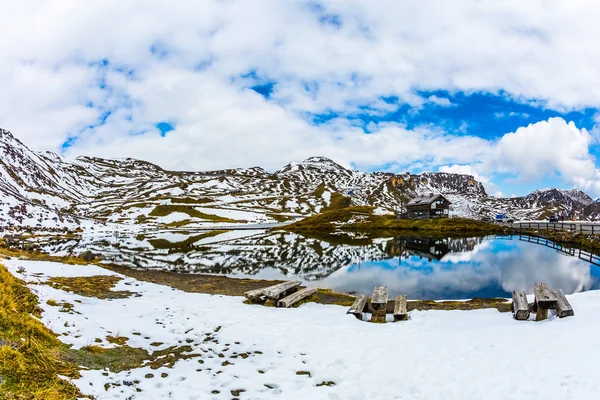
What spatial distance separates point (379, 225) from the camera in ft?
328

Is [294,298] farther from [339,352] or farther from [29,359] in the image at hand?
[29,359]

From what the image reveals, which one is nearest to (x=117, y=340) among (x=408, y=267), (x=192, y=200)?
(x=408, y=267)

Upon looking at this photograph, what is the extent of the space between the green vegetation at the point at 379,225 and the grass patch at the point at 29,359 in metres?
78.1

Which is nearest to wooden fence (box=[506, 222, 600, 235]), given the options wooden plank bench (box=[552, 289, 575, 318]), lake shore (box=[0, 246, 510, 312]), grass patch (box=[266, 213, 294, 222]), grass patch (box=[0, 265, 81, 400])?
lake shore (box=[0, 246, 510, 312])

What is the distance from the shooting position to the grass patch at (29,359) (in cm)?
649

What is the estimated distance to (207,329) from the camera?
13.2 m

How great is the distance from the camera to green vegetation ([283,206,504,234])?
292 ft

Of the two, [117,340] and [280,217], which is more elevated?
[280,217]

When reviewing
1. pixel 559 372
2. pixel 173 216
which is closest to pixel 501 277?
pixel 559 372

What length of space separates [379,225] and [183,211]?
94.6m

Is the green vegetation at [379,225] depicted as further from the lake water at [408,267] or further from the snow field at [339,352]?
the snow field at [339,352]

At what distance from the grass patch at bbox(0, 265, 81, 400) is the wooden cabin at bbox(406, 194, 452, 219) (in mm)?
116075

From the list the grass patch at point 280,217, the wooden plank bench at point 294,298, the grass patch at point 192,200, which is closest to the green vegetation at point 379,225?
the grass patch at point 280,217

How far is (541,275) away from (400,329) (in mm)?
24738
